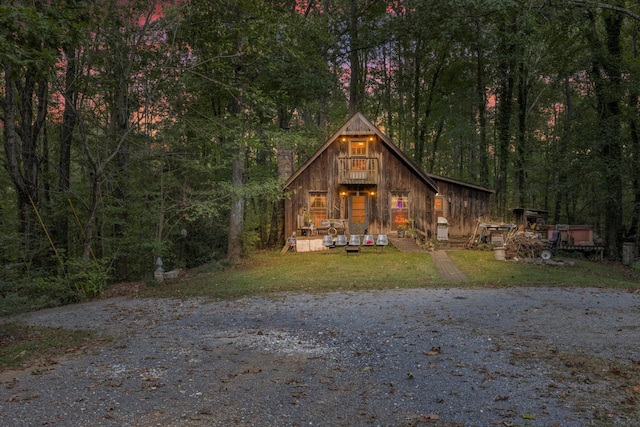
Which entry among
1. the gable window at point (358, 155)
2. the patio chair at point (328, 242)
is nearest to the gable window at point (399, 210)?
the gable window at point (358, 155)

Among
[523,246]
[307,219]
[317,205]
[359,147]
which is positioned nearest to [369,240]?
[307,219]

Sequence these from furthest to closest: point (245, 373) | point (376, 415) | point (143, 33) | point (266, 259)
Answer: point (266, 259)
point (143, 33)
point (245, 373)
point (376, 415)

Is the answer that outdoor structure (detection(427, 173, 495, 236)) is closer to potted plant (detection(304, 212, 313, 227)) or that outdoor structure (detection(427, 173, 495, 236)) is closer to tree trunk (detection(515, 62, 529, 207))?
tree trunk (detection(515, 62, 529, 207))

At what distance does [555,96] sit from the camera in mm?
31812

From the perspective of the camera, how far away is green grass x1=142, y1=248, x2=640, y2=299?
12.0 meters

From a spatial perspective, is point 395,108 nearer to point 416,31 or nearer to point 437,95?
point 437,95

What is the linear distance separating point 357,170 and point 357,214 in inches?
97.5

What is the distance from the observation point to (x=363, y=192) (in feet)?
72.1

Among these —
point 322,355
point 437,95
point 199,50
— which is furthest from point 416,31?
point 322,355

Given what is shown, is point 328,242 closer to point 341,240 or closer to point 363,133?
point 341,240

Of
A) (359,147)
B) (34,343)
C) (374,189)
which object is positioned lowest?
(34,343)

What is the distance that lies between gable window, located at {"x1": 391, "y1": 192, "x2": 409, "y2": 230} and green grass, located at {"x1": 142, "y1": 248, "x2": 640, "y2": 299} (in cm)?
441

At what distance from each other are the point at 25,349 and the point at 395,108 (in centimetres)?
3428

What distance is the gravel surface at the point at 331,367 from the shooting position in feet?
13.3
